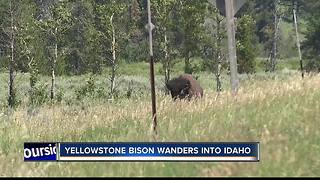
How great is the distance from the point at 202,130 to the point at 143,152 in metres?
0.87

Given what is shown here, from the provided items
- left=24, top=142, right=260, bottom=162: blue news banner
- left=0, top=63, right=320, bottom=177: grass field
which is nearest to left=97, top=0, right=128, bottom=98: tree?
left=0, top=63, right=320, bottom=177: grass field

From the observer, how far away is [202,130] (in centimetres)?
585

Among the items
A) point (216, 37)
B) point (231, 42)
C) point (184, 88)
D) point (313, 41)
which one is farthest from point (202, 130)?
point (313, 41)

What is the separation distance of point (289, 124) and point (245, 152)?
3.23 feet

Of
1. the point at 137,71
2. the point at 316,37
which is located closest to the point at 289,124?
the point at 316,37

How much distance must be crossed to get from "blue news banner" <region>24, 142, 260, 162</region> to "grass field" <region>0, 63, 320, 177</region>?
153mm

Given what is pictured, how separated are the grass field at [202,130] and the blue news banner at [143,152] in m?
0.15

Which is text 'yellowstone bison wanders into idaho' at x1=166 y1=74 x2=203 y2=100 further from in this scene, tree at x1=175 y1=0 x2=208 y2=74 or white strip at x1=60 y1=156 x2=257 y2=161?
tree at x1=175 y1=0 x2=208 y2=74

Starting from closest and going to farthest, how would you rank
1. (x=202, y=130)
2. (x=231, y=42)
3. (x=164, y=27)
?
(x=202, y=130) < (x=231, y=42) < (x=164, y=27)

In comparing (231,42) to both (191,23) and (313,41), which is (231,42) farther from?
(313,41)

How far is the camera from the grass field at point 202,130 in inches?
188

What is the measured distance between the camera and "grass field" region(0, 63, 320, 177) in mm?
4781

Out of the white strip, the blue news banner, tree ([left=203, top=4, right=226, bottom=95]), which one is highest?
tree ([left=203, top=4, right=226, bottom=95])

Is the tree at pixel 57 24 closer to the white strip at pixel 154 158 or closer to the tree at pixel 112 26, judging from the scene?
the tree at pixel 112 26
